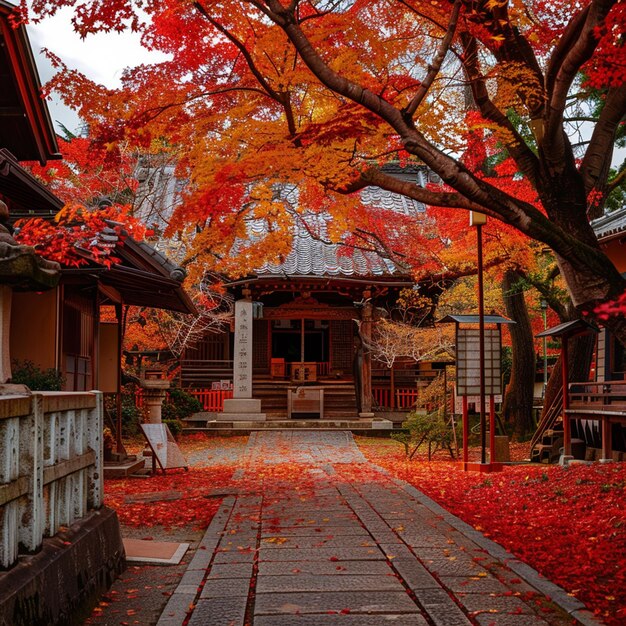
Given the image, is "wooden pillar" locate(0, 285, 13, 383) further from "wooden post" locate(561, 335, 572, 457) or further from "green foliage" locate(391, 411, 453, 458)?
"green foliage" locate(391, 411, 453, 458)

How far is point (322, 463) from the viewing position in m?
15.2

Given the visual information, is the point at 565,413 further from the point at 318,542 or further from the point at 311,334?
the point at 311,334

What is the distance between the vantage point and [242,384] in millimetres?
23203

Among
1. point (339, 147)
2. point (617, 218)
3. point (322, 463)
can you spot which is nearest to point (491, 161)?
point (617, 218)

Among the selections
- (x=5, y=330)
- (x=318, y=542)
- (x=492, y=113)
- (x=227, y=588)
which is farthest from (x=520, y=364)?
(x=5, y=330)

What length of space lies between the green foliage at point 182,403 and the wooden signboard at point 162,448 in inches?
336

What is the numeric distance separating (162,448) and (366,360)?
39.4 ft

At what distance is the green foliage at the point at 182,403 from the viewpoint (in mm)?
22467

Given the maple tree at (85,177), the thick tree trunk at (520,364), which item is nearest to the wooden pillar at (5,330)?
the maple tree at (85,177)

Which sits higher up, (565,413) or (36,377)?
(36,377)

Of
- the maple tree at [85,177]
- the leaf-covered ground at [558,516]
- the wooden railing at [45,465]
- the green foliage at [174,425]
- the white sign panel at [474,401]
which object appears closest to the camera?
the wooden railing at [45,465]

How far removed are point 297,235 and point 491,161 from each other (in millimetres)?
8258

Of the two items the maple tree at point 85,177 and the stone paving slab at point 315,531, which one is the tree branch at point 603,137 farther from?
the maple tree at point 85,177

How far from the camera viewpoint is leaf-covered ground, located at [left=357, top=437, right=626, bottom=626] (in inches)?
222
